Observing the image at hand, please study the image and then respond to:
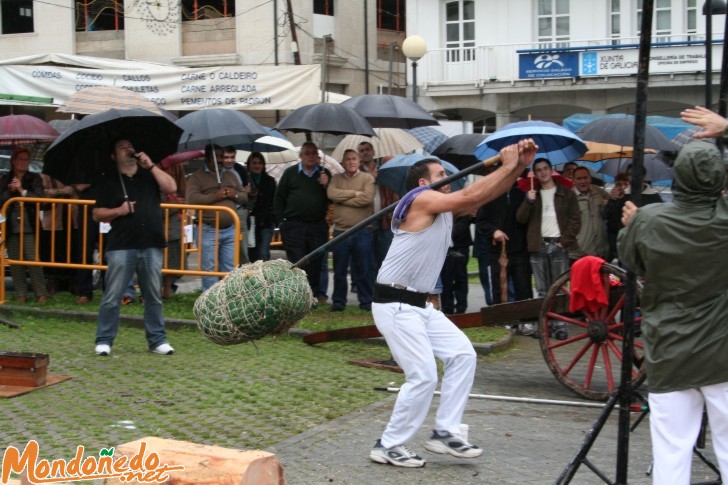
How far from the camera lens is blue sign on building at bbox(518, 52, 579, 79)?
1303 inches

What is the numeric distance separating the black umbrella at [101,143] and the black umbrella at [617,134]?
5465mm

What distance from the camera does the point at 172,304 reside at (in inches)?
493

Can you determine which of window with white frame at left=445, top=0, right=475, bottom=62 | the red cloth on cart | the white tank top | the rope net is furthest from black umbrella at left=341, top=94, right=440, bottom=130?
window with white frame at left=445, top=0, right=475, bottom=62

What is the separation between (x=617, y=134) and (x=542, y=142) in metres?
2.09

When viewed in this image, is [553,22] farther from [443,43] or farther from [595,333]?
[595,333]

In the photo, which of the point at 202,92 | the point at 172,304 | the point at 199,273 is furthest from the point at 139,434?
the point at 202,92

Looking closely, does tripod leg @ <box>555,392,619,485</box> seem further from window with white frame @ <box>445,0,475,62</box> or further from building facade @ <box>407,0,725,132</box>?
window with white frame @ <box>445,0,475,62</box>

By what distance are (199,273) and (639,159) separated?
6.95m

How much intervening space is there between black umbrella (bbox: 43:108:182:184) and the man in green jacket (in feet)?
18.1

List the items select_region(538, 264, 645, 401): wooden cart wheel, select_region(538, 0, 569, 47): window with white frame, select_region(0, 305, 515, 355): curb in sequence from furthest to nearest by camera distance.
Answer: select_region(538, 0, 569, 47): window with white frame, select_region(0, 305, 515, 355): curb, select_region(538, 264, 645, 401): wooden cart wheel

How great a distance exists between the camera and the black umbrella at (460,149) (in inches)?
565

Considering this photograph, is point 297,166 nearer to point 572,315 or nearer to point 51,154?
point 51,154

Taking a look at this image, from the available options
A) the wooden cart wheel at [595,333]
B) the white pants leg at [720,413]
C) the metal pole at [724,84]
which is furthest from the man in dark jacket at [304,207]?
the white pants leg at [720,413]

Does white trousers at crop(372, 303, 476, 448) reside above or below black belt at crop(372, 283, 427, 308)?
below
